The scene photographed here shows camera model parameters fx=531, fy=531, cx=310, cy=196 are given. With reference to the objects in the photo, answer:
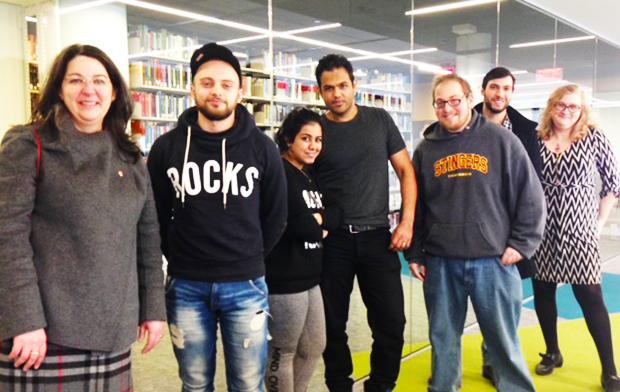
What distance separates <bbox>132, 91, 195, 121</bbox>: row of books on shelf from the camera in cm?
335

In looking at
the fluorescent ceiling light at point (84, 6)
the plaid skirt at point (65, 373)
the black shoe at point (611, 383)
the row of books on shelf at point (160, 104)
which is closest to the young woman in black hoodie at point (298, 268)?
the plaid skirt at point (65, 373)

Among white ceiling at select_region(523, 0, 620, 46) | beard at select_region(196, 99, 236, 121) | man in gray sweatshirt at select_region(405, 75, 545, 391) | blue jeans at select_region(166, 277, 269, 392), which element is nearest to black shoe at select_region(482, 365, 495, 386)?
man in gray sweatshirt at select_region(405, 75, 545, 391)

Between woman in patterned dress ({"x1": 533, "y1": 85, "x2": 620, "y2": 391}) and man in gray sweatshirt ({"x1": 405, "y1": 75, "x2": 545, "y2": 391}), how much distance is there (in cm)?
71

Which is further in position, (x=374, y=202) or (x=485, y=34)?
(x=485, y=34)

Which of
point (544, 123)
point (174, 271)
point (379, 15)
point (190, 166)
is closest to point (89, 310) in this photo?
point (174, 271)

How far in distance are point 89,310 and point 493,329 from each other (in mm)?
1737

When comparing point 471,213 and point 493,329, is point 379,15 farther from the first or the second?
point 493,329

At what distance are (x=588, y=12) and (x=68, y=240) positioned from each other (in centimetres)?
637

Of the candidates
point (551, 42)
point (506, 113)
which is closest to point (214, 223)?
point (506, 113)

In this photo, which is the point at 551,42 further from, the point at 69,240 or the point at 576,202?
the point at 69,240

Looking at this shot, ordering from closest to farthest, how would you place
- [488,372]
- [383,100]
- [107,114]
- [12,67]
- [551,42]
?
[107,114], [488,372], [383,100], [12,67], [551,42]

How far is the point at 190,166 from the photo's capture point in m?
1.81

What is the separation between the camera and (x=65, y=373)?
1427 millimetres

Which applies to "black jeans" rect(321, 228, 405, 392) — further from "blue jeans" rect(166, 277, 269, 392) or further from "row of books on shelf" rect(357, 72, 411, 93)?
"row of books on shelf" rect(357, 72, 411, 93)
